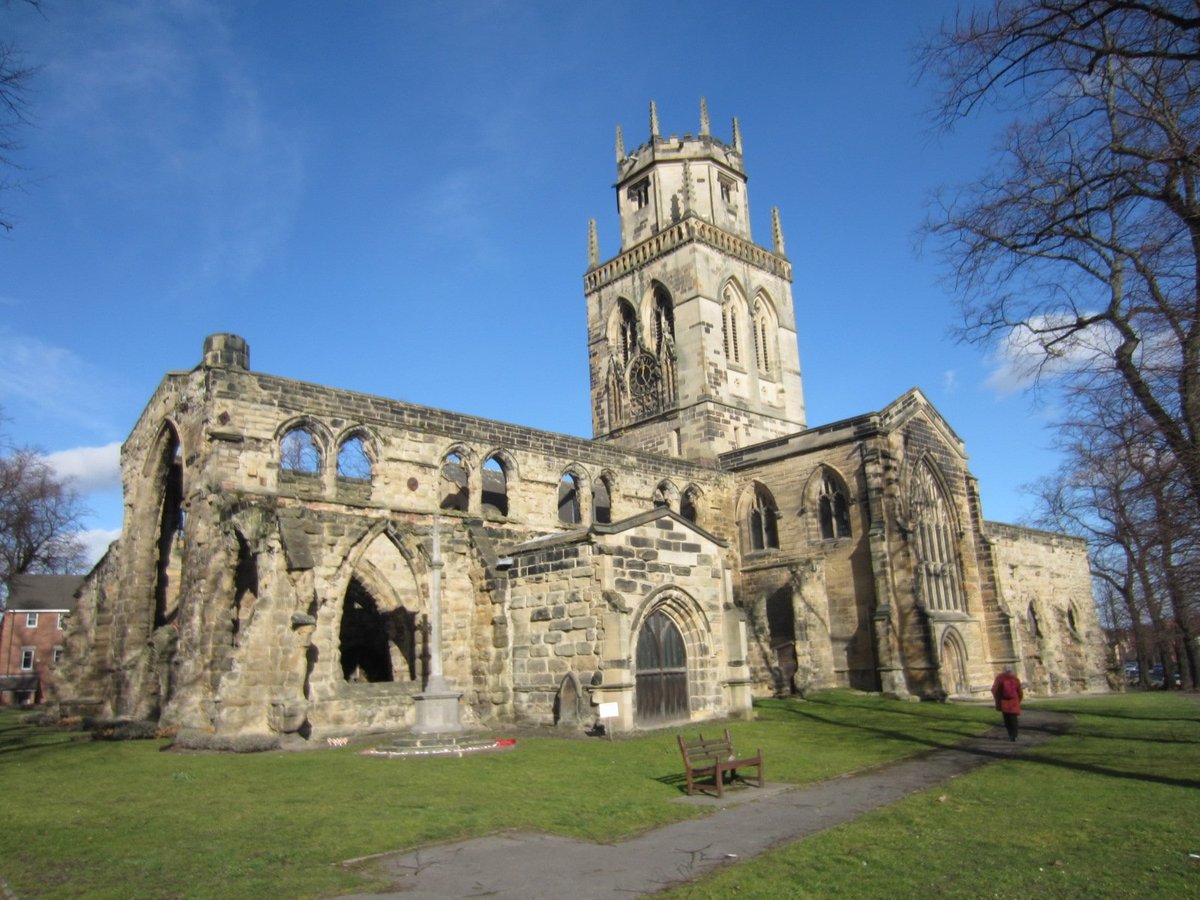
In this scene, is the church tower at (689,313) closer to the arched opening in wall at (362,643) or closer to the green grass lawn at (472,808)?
the arched opening in wall at (362,643)

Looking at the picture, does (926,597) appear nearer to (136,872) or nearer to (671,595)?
(671,595)

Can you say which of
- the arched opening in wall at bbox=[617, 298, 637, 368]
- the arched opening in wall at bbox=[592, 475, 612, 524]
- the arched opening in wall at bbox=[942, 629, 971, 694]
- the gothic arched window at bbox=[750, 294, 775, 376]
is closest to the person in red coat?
the arched opening in wall at bbox=[942, 629, 971, 694]

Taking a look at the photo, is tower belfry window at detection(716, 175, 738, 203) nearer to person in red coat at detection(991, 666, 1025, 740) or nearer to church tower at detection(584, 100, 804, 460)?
church tower at detection(584, 100, 804, 460)

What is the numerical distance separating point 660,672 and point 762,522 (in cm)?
1442

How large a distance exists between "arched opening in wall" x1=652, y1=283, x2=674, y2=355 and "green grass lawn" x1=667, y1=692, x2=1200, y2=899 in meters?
27.9

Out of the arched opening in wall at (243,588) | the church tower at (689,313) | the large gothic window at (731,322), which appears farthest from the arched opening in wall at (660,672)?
the large gothic window at (731,322)

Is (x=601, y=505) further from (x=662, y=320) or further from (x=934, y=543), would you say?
(x=934, y=543)

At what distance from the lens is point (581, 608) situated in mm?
17500

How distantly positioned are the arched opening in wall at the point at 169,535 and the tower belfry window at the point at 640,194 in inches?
990

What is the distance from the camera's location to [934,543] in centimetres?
2928

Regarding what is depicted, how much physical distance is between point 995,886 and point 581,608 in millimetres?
11701

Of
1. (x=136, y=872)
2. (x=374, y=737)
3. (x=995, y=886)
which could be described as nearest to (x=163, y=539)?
(x=374, y=737)

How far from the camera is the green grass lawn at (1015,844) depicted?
6.30 metres

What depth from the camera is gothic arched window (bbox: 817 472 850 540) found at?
94.0 ft
